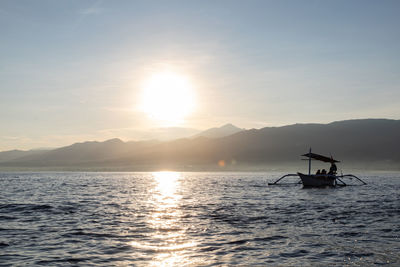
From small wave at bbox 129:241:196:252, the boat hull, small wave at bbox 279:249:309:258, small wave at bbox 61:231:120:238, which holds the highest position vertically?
the boat hull

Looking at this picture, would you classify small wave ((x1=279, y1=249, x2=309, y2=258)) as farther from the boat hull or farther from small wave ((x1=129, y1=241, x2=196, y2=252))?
the boat hull

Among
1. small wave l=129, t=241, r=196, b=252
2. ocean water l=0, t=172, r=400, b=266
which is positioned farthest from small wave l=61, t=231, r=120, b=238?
small wave l=129, t=241, r=196, b=252

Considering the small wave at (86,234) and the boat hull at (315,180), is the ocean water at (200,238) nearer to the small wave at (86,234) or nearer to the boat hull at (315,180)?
the small wave at (86,234)

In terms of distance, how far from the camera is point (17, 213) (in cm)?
3262

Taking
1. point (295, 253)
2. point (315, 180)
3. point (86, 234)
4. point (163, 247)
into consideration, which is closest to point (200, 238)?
point (163, 247)

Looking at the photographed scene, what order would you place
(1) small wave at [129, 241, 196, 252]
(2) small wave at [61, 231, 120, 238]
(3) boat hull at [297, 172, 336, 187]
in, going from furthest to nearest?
(3) boat hull at [297, 172, 336, 187] → (2) small wave at [61, 231, 120, 238] → (1) small wave at [129, 241, 196, 252]

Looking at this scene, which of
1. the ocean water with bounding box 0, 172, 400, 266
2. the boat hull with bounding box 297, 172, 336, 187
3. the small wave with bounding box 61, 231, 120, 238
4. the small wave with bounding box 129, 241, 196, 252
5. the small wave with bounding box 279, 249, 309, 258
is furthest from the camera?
the boat hull with bounding box 297, 172, 336, 187

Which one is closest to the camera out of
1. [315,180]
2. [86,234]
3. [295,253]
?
[295,253]

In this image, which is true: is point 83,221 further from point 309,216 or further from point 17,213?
point 309,216

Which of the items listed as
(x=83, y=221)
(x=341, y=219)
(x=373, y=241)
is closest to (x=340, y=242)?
(x=373, y=241)

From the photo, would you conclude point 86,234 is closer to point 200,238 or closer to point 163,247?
point 163,247

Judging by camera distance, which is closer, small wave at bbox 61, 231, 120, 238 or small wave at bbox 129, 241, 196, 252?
small wave at bbox 129, 241, 196, 252

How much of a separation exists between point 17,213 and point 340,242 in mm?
25177

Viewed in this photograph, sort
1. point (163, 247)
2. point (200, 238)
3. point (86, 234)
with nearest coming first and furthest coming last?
1. point (163, 247)
2. point (200, 238)
3. point (86, 234)
